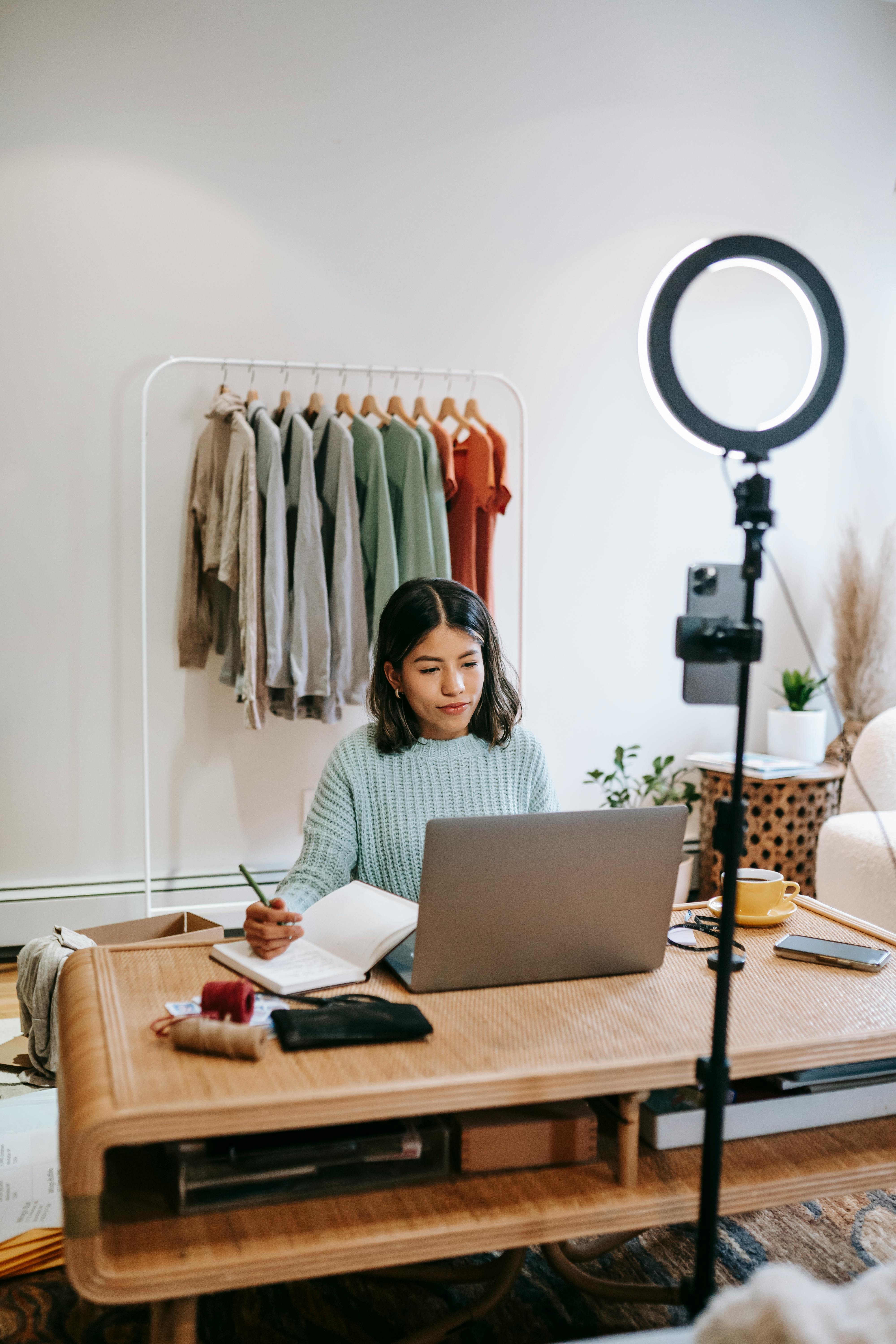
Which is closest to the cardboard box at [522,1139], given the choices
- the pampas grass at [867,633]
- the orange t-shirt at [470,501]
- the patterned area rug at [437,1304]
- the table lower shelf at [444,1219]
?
the table lower shelf at [444,1219]

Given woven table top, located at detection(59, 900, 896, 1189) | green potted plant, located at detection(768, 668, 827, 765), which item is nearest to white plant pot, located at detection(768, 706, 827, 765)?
green potted plant, located at detection(768, 668, 827, 765)

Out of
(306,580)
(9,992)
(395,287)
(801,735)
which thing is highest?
(395,287)

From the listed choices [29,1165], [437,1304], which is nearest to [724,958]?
[437,1304]

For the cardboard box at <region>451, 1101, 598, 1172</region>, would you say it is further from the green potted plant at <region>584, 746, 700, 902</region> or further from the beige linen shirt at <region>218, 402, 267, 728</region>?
the green potted plant at <region>584, 746, 700, 902</region>

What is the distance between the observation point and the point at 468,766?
165cm

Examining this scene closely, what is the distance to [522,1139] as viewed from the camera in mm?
1026

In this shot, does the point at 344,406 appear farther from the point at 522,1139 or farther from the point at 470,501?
the point at 522,1139

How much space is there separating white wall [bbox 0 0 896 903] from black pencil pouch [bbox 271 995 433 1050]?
198cm

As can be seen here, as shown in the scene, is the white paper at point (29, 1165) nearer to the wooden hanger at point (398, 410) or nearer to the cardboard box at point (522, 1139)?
the cardboard box at point (522, 1139)

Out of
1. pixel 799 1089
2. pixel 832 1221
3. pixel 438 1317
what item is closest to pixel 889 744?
pixel 832 1221

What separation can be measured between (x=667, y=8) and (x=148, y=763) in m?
2.93

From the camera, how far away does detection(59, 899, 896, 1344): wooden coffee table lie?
2.86 feet

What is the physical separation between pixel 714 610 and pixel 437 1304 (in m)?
1.02

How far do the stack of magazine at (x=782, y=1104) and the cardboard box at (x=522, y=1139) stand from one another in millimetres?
94
